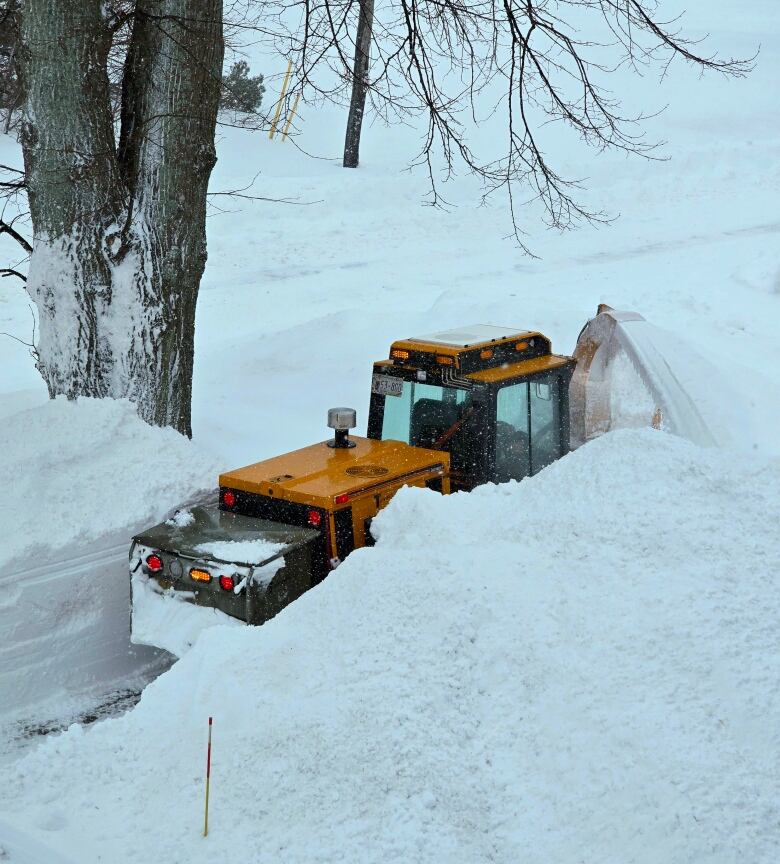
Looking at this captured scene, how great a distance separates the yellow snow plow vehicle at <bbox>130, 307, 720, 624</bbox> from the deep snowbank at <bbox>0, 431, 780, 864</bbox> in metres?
0.74

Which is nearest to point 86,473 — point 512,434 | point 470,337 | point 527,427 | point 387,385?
point 387,385

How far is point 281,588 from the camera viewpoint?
618cm

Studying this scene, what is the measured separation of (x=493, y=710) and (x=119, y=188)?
226 inches

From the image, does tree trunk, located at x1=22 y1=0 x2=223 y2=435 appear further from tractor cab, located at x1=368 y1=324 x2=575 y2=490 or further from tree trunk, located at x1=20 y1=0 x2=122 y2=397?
tractor cab, located at x1=368 y1=324 x2=575 y2=490

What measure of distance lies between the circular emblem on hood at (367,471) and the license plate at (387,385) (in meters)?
0.76

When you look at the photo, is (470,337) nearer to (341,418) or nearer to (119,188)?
(341,418)

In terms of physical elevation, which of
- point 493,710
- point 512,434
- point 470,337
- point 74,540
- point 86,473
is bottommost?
point 74,540

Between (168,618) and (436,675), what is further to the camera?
(168,618)

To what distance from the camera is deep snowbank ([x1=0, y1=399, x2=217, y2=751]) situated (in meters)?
6.78

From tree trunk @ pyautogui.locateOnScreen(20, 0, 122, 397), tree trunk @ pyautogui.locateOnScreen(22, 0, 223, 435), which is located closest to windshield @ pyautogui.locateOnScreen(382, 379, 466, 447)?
tree trunk @ pyautogui.locateOnScreen(22, 0, 223, 435)

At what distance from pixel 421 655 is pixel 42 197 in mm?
5420

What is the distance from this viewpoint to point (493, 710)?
448cm

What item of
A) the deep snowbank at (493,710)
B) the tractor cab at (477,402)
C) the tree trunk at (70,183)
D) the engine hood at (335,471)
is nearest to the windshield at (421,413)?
the tractor cab at (477,402)

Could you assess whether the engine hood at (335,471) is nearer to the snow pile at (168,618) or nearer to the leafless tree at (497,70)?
the snow pile at (168,618)
